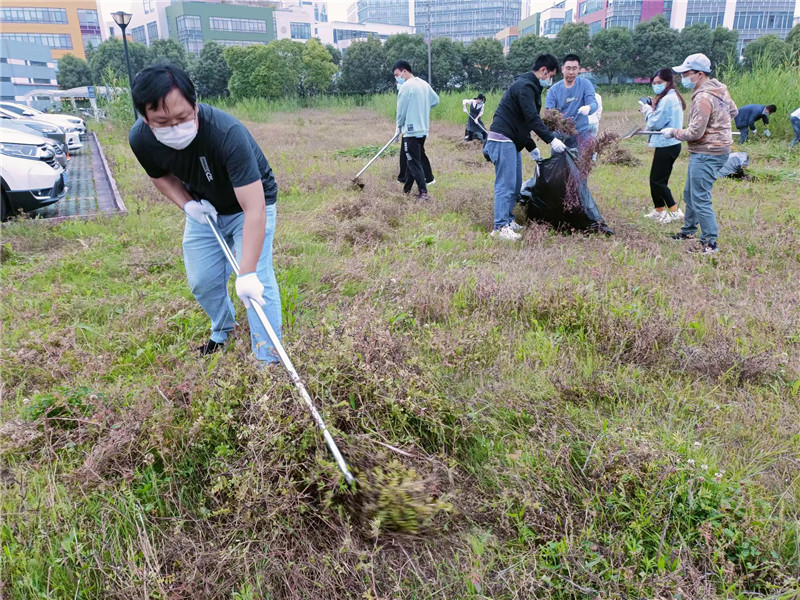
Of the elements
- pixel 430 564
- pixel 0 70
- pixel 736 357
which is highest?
pixel 0 70

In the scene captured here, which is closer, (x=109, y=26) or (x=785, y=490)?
(x=785, y=490)

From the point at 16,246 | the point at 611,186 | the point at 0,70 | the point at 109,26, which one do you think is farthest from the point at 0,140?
the point at 109,26

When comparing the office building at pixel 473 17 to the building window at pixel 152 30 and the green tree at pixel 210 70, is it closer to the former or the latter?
the building window at pixel 152 30

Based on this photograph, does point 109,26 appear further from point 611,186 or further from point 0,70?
point 611,186

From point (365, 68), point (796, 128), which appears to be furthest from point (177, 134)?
point (365, 68)

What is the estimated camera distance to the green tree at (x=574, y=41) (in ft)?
102

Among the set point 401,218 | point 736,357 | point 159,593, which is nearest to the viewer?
point 159,593

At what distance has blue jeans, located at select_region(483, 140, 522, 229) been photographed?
184 inches

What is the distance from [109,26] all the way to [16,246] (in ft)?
260

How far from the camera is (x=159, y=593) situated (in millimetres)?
1463

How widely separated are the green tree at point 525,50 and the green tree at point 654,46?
5196 mm

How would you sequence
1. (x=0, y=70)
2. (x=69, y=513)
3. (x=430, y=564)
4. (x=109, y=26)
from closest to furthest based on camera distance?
(x=430, y=564) < (x=69, y=513) < (x=0, y=70) < (x=109, y=26)

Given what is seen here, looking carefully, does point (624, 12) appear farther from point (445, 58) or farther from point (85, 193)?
point (85, 193)

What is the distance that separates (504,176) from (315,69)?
2851 cm
